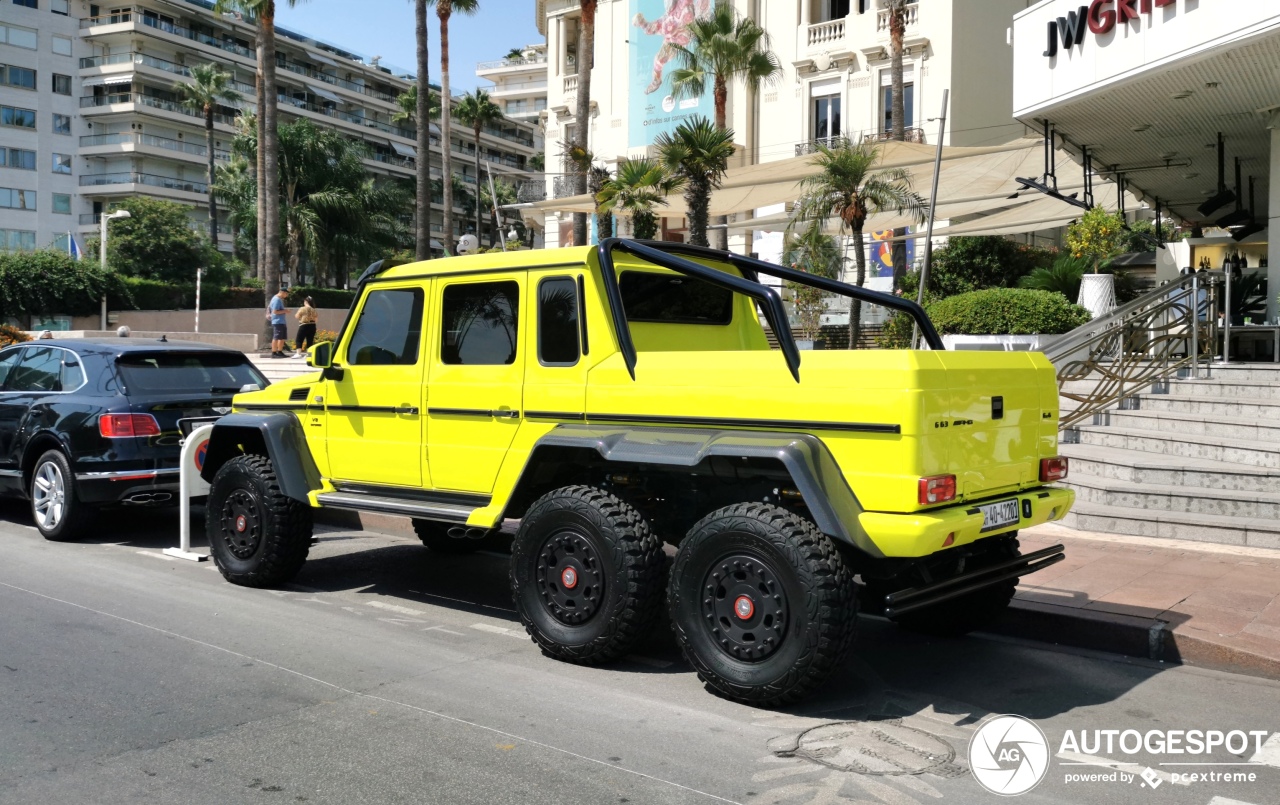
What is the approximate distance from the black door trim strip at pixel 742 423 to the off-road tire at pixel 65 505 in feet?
18.0

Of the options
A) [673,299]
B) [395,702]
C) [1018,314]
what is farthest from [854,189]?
[395,702]

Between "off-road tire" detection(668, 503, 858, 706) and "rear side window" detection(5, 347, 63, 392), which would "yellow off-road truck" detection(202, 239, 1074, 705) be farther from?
→ "rear side window" detection(5, 347, 63, 392)

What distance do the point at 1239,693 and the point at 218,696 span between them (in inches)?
192

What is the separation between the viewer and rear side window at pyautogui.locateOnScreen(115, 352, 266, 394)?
9258mm

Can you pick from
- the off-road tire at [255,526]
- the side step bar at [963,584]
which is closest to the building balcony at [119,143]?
the off-road tire at [255,526]

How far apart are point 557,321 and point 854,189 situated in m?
18.2

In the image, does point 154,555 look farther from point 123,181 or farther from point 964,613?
point 123,181

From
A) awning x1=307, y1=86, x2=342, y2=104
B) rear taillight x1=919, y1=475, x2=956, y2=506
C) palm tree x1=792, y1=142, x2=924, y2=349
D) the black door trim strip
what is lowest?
rear taillight x1=919, y1=475, x2=956, y2=506

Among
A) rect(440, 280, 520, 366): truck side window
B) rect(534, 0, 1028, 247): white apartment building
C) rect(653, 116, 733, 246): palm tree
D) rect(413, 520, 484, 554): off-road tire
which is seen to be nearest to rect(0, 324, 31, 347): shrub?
rect(653, 116, 733, 246): palm tree

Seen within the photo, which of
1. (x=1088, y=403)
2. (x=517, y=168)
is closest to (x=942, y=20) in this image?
(x=1088, y=403)

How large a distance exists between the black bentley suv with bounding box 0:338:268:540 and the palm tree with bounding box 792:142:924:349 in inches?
612

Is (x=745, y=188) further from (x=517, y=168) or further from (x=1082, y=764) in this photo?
(x=517, y=168)

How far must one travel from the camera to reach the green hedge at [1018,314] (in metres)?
16.4

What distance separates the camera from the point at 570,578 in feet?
18.3
